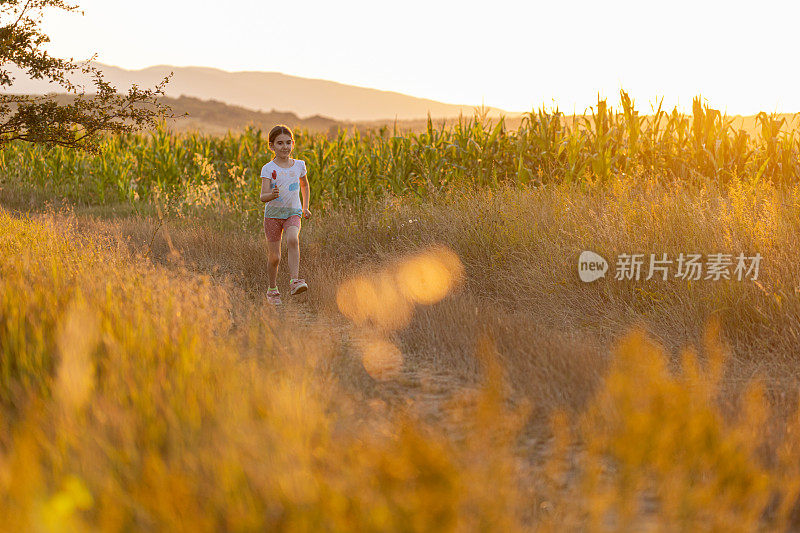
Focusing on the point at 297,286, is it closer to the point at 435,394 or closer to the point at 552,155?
the point at 435,394

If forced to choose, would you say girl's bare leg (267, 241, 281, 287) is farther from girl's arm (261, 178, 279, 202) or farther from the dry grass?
girl's arm (261, 178, 279, 202)

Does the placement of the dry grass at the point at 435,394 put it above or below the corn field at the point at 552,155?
below

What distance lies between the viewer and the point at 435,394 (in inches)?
153

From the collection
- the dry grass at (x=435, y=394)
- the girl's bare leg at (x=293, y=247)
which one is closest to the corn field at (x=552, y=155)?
the dry grass at (x=435, y=394)

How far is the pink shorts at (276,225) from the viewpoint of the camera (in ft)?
21.9

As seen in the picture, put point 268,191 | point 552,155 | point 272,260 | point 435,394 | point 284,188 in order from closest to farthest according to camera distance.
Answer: point 435,394, point 268,191, point 284,188, point 272,260, point 552,155

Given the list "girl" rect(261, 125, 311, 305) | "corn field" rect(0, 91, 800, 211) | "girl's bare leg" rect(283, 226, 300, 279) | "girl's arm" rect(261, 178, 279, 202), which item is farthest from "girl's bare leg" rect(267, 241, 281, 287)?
"corn field" rect(0, 91, 800, 211)

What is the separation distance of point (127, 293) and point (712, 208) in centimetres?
556

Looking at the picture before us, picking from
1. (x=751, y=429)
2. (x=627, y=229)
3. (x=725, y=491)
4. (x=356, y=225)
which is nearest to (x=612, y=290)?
(x=627, y=229)

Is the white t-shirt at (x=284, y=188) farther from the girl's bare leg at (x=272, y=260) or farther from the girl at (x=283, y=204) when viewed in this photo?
the girl's bare leg at (x=272, y=260)

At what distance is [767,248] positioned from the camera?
506 centimetres

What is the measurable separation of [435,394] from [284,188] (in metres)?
3.47

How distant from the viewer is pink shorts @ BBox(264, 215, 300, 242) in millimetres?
6664

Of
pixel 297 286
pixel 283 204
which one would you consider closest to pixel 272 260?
pixel 297 286
